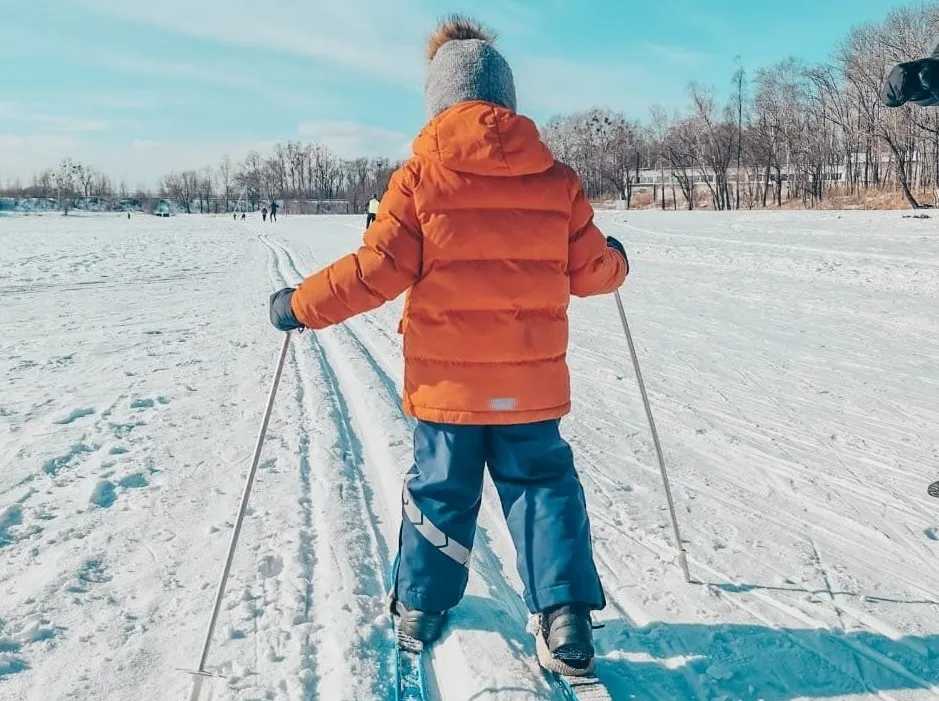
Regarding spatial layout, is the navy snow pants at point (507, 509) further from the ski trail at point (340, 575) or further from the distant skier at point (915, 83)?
the distant skier at point (915, 83)

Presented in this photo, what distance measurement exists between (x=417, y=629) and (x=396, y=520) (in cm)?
95

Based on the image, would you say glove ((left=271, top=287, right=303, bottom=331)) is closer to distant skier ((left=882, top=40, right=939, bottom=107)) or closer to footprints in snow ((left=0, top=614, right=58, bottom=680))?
footprints in snow ((left=0, top=614, right=58, bottom=680))

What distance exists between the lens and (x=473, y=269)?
6.61 feet

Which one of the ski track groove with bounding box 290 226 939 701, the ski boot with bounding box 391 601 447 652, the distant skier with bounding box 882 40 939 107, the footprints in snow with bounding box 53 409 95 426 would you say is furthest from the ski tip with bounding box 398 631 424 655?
the footprints in snow with bounding box 53 409 95 426

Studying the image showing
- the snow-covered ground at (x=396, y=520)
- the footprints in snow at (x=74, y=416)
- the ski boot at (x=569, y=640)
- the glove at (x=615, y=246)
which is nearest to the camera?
the ski boot at (x=569, y=640)

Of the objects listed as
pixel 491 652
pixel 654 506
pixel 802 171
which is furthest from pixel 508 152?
pixel 802 171

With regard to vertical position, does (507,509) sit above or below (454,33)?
below

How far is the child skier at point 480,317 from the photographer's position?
1.98 m

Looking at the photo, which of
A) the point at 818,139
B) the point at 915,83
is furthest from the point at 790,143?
the point at 915,83

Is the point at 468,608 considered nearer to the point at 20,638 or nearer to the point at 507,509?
the point at 507,509

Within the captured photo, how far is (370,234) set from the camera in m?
2.00

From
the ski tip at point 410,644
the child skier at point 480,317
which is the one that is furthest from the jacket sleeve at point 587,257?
the ski tip at point 410,644

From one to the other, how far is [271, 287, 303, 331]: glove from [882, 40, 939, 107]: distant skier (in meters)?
2.59

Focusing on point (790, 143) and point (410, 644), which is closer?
point (410, 644)
